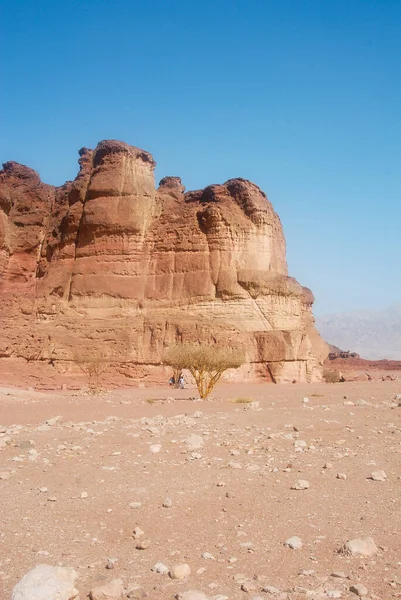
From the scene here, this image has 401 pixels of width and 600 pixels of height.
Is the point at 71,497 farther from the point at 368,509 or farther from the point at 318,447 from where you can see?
the point at 318,447

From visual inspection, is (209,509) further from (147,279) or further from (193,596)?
(147,279)

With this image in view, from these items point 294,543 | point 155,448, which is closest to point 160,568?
point 294,543

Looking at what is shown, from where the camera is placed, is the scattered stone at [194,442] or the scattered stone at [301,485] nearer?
the scattered stone at [301,485]

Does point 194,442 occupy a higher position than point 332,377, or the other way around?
point 332,377

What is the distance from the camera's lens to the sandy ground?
4.18 m

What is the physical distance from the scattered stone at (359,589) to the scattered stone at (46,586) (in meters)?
2.03

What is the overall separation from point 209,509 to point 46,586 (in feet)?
7.95

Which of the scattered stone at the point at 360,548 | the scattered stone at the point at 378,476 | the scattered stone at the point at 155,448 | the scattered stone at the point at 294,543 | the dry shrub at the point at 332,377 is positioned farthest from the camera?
the dry shrub at the point at 332,377

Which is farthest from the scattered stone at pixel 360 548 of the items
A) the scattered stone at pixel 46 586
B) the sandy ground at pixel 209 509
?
the scattered stone at pixel 46 586

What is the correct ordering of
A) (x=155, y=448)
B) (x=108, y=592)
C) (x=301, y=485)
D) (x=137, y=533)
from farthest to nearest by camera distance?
(x=155, y=448), (x=301, y=485), (x=137, y=533), (x=108, y=592)

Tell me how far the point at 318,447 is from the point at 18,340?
31.8 metres

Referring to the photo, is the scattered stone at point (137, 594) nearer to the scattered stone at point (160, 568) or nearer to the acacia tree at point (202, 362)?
the scattered stone at point (160, 568)

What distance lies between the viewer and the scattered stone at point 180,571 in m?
Result: 4.17

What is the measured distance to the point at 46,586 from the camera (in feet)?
12.3
